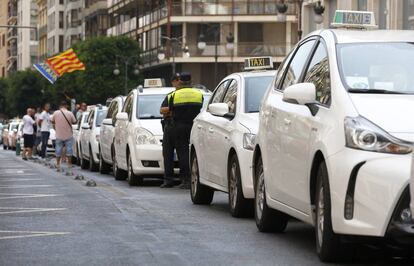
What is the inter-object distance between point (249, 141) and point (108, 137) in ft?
39.3

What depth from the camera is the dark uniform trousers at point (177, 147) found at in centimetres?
1806

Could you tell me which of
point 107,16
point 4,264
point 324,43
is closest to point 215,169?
point 324,43

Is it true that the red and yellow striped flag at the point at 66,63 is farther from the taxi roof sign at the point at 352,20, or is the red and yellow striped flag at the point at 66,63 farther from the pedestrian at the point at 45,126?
the taxi roof sign at the point at 352,20

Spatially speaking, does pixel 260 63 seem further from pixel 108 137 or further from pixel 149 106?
pixel 108 137

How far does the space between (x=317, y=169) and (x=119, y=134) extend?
1317 cm

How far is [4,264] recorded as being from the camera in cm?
854

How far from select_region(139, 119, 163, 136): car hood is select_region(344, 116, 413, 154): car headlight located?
1180 centimetres

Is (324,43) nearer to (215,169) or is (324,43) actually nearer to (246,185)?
(246,185)

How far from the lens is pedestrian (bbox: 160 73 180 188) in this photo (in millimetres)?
18312

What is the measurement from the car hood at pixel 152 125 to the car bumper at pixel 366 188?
38.6 feet

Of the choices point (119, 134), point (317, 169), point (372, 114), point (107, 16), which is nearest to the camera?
point (372, 114)

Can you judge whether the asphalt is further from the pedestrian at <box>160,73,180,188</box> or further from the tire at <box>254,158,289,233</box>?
the pedestrian at <box>160,73,180,188</box>

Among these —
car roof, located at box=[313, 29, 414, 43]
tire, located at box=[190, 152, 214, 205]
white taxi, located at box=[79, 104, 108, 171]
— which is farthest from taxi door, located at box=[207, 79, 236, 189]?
white taxi, located at box=[79, 104, 108, 171]

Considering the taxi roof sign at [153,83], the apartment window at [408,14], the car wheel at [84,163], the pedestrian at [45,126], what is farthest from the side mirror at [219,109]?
the pedestrian at [45,126]
